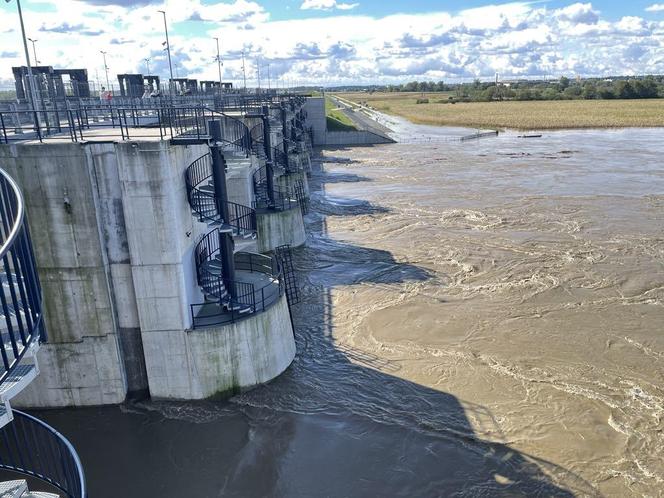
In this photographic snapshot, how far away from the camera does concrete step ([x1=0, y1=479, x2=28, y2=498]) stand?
7340mm

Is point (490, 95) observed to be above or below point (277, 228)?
above

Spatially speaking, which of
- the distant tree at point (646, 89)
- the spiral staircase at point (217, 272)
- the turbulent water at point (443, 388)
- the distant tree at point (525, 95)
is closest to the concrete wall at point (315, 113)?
the turbulent water at point (443, 388)

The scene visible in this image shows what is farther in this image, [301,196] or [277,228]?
[301,196]

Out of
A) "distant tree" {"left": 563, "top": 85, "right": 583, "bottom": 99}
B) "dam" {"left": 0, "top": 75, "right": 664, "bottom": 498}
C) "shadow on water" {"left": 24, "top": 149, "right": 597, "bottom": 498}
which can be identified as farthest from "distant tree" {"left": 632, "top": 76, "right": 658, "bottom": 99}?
"shadow on water" {"left": 24, "top": 149, "right": 597, "bottom": 498}

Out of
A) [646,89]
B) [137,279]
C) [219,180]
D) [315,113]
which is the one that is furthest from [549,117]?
[137,279]

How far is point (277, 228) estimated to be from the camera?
25.2 m

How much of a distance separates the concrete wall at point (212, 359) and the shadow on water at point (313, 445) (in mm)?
380

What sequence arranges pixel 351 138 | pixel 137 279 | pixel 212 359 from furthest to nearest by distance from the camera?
1. pixel 351 138
2. pixel 212 359
3. pixel 137 279

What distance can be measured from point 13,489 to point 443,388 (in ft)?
34.6

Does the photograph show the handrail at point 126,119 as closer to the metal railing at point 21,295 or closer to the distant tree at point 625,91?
the metal railing at point 21,295

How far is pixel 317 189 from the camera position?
4266 centimetres

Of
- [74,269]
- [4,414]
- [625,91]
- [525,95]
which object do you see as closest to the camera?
[4,414]

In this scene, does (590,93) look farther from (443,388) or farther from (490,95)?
(443,388)

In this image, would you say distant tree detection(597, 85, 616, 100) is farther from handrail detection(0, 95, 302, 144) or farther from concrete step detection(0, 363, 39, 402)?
concrete step detection(0, 363, 39, 402)
